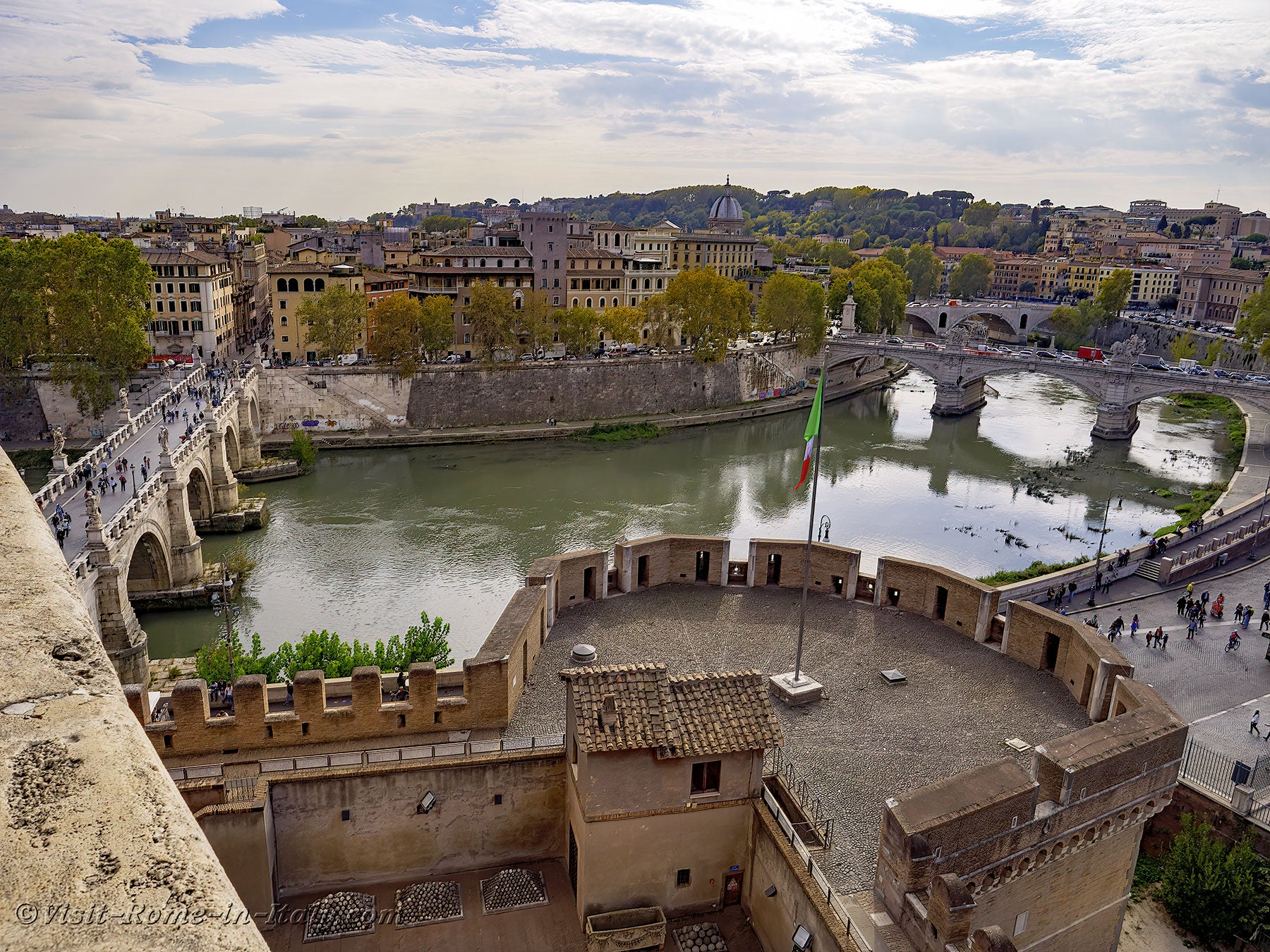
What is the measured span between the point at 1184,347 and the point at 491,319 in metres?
39.0

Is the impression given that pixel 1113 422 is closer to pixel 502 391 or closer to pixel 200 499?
pixel 502 391

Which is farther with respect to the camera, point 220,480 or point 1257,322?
point 1257,322

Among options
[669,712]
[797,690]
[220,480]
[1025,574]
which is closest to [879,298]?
[1025,574]

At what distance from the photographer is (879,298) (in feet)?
190

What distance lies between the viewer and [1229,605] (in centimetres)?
1872

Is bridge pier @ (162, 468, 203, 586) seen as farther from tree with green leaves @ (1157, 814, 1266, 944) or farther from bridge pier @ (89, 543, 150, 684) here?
tree with green leaves @ (1157, 814, 1266, 944)

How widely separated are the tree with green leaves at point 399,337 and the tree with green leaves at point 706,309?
1182cm

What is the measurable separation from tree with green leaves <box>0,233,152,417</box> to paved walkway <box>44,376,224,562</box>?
351cm

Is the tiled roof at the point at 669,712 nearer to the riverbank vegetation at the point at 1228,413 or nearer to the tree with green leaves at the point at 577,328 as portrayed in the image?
the riverbank vegetation at the point at 1228,413

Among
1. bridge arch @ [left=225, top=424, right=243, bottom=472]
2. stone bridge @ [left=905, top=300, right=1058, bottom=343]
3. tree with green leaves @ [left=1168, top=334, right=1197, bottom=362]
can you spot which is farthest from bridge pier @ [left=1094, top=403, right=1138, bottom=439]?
bridge arch @ [left=225, top=424, right=243, bottom=472]

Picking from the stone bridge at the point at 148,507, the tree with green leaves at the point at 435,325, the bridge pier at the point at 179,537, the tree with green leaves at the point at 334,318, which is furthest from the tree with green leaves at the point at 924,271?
the bridge pier at the point at 179,537

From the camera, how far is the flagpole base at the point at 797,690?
33.3ft

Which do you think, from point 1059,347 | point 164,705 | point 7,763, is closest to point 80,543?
point 164,705

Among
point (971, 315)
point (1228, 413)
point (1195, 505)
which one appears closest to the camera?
point (1195, 505)
